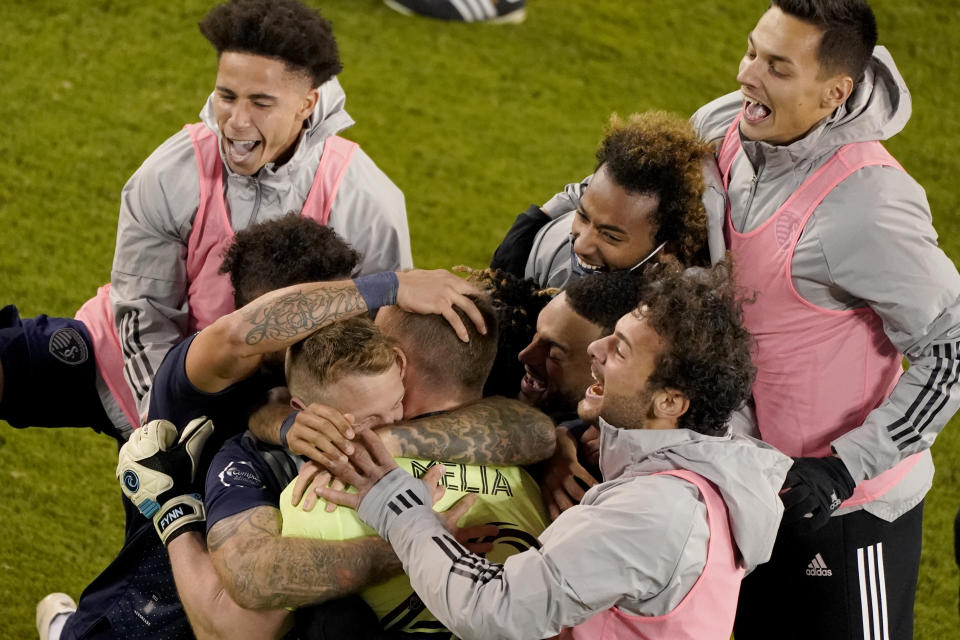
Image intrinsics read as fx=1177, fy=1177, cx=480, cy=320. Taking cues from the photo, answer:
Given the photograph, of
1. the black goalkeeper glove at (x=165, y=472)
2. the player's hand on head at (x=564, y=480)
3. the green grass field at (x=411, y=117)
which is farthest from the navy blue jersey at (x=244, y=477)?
the green grass field at (x=411, y=117)

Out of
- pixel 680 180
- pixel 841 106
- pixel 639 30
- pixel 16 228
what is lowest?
pixel 16 228

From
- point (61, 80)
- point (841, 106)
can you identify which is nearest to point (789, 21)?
point (841, 106)

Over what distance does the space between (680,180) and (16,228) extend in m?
3.72

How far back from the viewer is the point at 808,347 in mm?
3055

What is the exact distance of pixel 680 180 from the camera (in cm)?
315

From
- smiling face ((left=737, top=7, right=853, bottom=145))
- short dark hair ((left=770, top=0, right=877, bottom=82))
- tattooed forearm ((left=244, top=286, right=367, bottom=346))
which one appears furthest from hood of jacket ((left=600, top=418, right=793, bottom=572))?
short dark hair ((left=770, top=0, right=877, bottom=82))

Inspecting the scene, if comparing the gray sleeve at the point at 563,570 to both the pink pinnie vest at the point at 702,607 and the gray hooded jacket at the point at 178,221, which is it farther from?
the gray hooded jacket at the point at 178,221

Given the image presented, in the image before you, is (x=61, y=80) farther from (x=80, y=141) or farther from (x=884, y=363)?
(x=884, y=363)

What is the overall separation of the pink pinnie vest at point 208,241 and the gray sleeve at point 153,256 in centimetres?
4

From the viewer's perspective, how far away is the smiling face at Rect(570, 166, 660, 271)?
3166 millimetres

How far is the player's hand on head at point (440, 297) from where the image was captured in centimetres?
273

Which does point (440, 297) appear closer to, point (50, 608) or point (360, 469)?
point (360, 469)

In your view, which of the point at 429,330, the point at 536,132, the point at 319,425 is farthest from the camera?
the point at 536,132

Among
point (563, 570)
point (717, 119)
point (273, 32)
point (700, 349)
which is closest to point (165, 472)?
point (563, 570)
